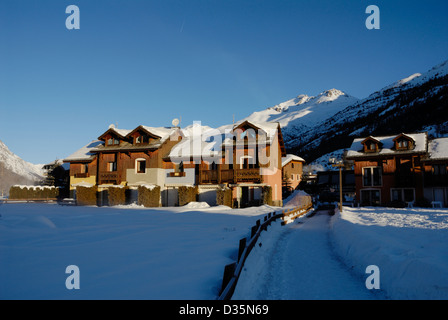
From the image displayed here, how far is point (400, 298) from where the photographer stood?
671 centimetres

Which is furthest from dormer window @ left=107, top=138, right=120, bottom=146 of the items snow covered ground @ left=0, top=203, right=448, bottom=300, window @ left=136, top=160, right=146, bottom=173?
snow covered ground @ left=0, top=203, right=448, bottom=300

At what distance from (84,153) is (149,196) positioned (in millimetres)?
12900

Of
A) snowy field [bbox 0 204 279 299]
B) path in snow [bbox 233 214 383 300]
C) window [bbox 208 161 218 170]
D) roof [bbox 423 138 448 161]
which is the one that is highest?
roof [bbox 423 138 448 161]

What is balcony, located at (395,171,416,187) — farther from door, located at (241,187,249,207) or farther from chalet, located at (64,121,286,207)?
door, located at (241,187,249,207)

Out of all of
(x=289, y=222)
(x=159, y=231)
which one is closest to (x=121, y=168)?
(x=289, y=222)

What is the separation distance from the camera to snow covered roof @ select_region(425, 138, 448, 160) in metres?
32.4

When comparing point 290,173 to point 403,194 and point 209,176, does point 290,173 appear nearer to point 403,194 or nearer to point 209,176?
point 403,194

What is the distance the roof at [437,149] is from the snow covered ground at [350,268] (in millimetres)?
23487

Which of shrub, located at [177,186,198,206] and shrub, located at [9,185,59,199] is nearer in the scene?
shrub, located at [177,186,198,206]

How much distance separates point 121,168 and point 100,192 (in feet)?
12.5

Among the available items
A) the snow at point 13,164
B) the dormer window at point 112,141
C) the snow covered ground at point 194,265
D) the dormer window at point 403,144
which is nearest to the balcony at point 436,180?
the dormer window at point 403,144

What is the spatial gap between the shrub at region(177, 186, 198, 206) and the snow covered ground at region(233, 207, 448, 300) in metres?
17.3
